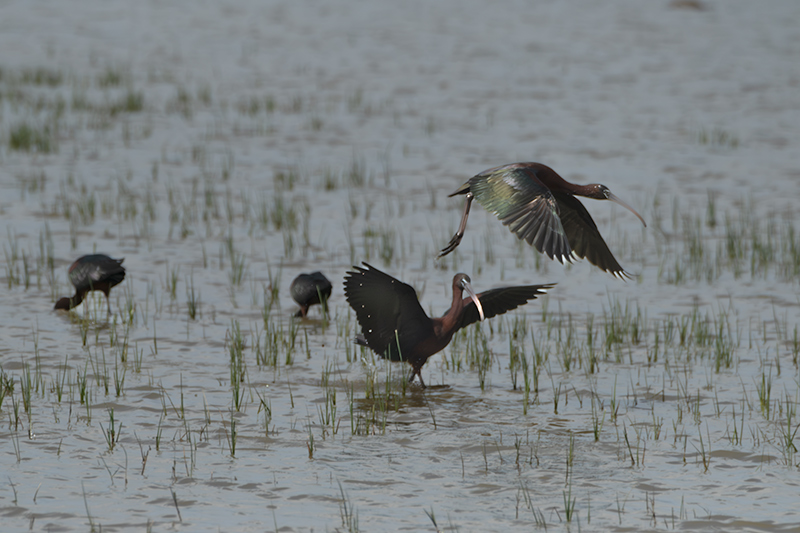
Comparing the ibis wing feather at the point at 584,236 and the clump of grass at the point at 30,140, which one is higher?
the clump of grass at the point at 30,140

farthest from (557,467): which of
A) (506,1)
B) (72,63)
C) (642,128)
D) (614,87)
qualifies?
(506,1)

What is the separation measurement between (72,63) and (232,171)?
952cm

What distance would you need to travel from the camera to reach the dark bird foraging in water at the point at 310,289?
829 centimetres

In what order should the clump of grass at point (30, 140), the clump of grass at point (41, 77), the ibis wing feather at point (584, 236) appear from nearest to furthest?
the ibis wing feather at point (584, 236) → the clump of grass at point (30, 140) → the clump of grass at point (41, 77)

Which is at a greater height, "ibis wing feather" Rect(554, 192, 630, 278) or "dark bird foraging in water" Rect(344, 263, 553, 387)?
"ibis wing feather" Rect(554, 192, 630, 278)

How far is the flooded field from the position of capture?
5.06m

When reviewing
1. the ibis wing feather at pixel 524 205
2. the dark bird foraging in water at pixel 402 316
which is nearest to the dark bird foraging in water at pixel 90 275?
the dark bird foraging in water at pixel 402 316

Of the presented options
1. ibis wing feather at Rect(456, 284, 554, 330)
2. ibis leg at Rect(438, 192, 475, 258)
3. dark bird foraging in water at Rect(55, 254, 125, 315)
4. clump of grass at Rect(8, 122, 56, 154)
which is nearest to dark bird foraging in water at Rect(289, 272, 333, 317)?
dark bird foraging in water at Rect(55, 254, 125, 315)

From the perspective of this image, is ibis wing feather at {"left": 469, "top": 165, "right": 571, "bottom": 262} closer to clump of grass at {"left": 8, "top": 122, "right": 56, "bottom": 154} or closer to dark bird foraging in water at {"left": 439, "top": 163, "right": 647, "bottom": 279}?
dark bird foraging in water at {"left": 439, "top": 163, "right": 647, "bottom": 279}

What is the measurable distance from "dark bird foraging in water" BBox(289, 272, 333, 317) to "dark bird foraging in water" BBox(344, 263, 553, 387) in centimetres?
146

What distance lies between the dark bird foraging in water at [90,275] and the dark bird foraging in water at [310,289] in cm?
144

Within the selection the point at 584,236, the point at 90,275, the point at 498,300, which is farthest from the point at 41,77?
the point at 584,236

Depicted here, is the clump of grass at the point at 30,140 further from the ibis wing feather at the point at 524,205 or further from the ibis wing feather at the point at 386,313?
the ibis wing feather at the point at 524,205

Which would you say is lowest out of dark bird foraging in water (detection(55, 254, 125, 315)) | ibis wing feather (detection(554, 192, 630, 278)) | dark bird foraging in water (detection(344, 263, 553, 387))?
dark bird foraging in water (detection(344, 263, 553, 387))
